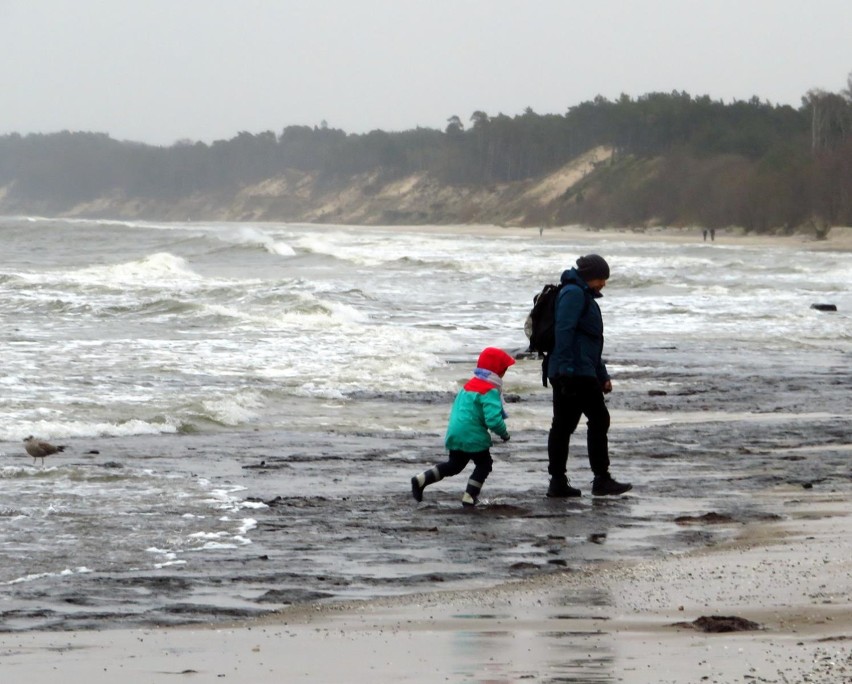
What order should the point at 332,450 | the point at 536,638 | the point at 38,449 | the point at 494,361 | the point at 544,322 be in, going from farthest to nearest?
the point at 332,450, the point at 38,449, the point at 544,322, the point at 494,361, the point at 536,638

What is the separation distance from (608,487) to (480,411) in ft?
2.81

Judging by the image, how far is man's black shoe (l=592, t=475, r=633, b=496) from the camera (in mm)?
8453

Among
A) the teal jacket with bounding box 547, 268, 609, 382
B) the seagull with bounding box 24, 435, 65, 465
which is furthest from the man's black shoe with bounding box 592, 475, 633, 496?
the seagull with bounding box 24, 435, 65, 465

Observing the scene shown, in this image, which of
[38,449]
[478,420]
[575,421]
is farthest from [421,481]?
[38,449]

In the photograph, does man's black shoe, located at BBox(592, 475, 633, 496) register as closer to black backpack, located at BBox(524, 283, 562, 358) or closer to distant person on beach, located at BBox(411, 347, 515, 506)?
distant person on beach, located at BBox(411, 347, 515, 506)

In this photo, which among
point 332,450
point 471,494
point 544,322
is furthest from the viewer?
point 332,450

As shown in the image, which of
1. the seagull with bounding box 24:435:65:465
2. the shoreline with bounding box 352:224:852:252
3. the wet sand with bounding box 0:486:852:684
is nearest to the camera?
the wet sand with bounding box 0:486:852:684

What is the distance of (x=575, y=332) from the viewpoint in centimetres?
851

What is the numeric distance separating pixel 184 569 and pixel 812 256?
5747 cm

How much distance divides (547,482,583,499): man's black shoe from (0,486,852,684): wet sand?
208cm

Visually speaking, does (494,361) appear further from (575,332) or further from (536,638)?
(536,638)

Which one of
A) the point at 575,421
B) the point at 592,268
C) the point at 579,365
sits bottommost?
the point at 575,421

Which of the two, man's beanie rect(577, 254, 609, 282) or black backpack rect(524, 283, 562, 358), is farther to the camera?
black backpack rect(524, 283, 562, 358)

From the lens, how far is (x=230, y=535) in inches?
283
